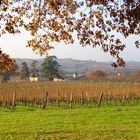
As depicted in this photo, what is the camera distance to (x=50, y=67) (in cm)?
11656

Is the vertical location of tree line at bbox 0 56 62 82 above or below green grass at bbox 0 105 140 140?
above

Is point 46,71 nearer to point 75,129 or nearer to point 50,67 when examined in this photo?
point 50,67

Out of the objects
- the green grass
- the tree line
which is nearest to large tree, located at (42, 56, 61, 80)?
the tree line

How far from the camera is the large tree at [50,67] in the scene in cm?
11631

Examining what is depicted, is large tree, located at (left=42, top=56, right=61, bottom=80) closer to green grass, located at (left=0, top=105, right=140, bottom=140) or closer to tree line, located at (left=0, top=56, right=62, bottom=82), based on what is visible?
tree line, located at (left=0, top=56, right=62, bottom=82)

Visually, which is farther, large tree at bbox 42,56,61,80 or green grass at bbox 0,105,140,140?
large tree at bbox 42,56,61,80

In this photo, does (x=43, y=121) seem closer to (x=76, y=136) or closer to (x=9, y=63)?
(x=76, y=136)

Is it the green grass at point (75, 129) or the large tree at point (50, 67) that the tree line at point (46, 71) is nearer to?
the large tree at point (50, 67)

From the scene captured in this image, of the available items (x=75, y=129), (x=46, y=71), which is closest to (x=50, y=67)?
(x=46, y=71)

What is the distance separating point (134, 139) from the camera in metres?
18.4

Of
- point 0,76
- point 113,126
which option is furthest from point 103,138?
point 0,76

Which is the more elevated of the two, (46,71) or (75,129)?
(46,71)

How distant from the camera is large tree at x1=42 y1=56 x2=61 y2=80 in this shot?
116 metres

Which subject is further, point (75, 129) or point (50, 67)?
point (50, 67)
